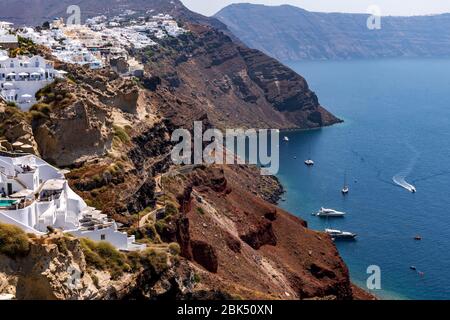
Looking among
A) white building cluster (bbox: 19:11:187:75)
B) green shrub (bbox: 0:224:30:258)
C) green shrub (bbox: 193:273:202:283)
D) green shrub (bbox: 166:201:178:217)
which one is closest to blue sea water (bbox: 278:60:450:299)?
green shrub (bbox: 166:201:178:217)

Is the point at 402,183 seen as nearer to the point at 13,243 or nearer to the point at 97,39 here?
the point at 97,39

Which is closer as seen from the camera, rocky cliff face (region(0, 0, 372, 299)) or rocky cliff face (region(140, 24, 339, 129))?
rocky cliff face (region(0, 0, 372, 299))

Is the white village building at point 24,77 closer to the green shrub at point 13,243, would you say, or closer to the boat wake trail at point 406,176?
the green shrub at point 13,243

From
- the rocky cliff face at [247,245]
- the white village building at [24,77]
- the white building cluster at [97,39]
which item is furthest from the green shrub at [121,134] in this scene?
the white building cluster at [97,39]

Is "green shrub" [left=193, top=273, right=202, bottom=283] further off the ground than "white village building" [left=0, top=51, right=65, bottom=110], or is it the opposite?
"white village building" [left=0, top=51, right=65, bottom=110]

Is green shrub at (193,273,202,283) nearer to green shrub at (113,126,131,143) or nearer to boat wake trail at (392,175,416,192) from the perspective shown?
green shrub at (113,126,131,143)
